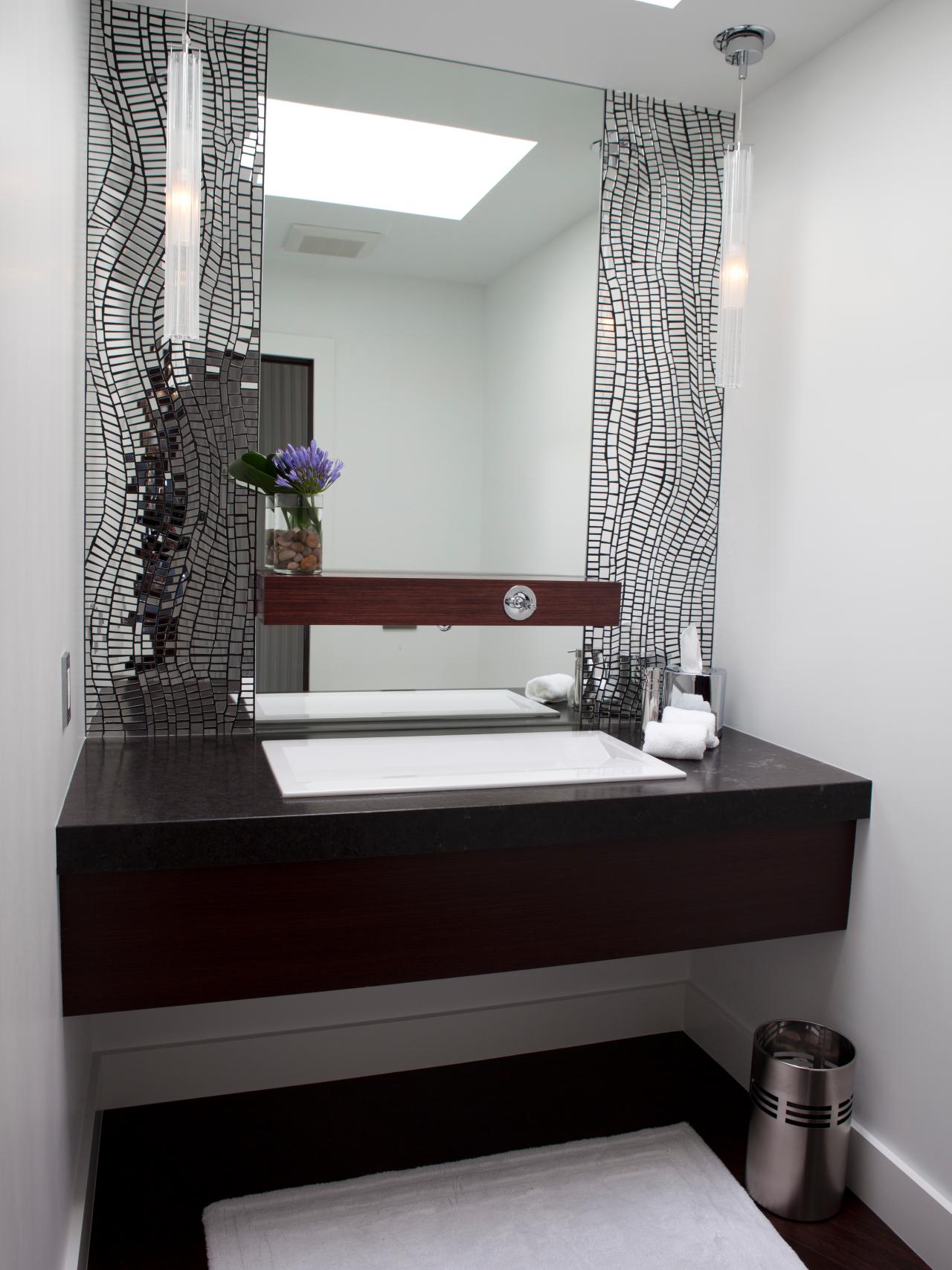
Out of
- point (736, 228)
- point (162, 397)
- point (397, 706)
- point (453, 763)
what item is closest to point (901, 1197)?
point (453, 763)

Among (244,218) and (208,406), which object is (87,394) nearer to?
(208,406)

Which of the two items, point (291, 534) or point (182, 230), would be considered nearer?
point (182, 230)

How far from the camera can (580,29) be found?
2.10 meters

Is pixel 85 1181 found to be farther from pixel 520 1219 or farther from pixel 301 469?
pixel 301 469

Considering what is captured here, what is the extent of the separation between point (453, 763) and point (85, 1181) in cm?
106

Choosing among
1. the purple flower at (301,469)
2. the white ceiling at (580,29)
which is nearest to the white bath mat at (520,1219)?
the purple flower at (301,469)

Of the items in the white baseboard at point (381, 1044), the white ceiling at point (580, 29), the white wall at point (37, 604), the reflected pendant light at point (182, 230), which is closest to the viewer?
the white wall at point (37, 604)

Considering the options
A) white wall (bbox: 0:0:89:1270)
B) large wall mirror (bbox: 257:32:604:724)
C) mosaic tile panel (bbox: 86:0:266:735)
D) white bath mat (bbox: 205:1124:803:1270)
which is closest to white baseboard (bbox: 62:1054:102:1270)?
white wall (bbox: 0:0:89:1270)

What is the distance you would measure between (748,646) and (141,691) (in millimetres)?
1455

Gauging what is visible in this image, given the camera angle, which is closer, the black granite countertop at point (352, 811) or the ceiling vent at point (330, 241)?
the black granite countertop at point (352, 811)

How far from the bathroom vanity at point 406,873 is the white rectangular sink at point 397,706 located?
0.76 ft

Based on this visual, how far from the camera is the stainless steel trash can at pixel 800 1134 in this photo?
76.4 inches

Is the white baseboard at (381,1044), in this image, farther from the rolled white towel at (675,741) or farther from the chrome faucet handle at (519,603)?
the chrome faucet handle at (519,603)

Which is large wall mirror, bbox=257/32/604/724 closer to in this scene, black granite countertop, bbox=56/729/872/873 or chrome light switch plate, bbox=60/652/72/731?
black granite countertop, bbox=56/729/872/873
